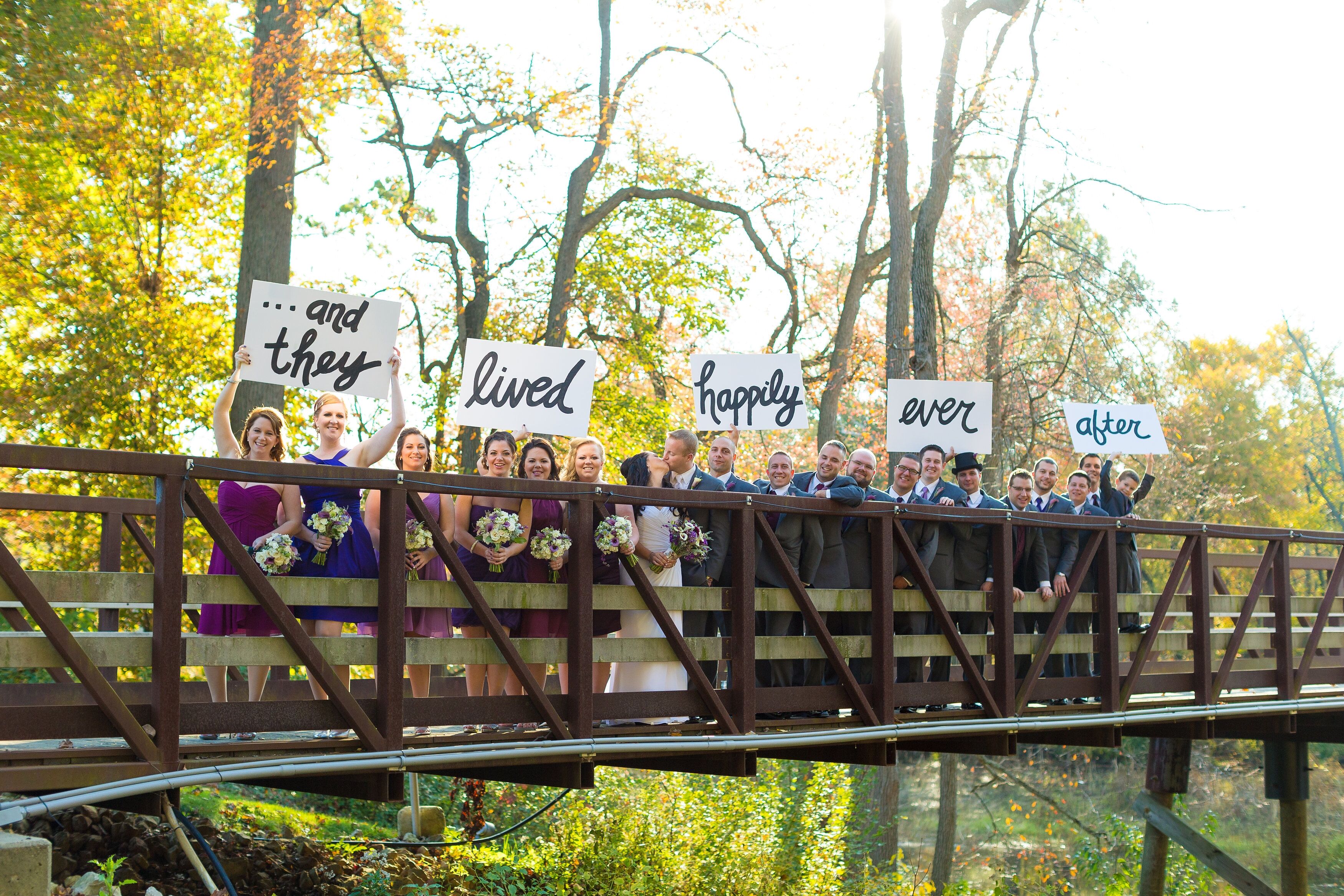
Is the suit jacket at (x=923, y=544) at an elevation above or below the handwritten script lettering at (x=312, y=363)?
below

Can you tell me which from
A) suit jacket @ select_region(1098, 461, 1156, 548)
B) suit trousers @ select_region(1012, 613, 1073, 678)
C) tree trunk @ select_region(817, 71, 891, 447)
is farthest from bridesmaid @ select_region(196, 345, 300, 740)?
tree trunk @ select_region(817, 71, 891, 447)

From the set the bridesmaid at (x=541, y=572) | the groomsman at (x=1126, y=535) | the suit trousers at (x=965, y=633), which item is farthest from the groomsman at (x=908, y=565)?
Answer: the bridesmaid at (x=541, y=572)

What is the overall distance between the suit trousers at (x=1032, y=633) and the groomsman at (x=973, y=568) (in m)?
0.31

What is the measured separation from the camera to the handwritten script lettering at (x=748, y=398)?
30.8 ft

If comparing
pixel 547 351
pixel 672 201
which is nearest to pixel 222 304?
pixel 672 201

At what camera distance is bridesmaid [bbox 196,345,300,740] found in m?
6.32

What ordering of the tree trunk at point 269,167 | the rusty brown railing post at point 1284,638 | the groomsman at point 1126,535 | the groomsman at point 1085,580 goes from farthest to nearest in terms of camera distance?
the tree trunk at point 269,167, the rusty brown railing post at point 1284,638, the groomsman at point 1126,535, the groomsman at point 1085,580

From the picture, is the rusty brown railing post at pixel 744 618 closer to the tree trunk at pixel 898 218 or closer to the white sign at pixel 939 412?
the white sign at pixel 939 412

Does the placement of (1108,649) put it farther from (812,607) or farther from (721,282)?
(721,282)

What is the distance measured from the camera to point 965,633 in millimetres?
9156

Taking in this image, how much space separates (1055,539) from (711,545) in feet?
11.1

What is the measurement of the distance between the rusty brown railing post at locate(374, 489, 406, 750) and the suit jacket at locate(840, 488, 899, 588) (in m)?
3.16

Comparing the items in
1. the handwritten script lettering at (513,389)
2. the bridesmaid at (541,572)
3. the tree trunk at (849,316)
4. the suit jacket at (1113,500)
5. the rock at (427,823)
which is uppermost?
the tree trunk at (849,316)

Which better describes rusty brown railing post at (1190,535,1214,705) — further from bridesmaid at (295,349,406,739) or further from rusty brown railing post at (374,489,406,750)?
rusty brown railing post at (374,489,406,750)
